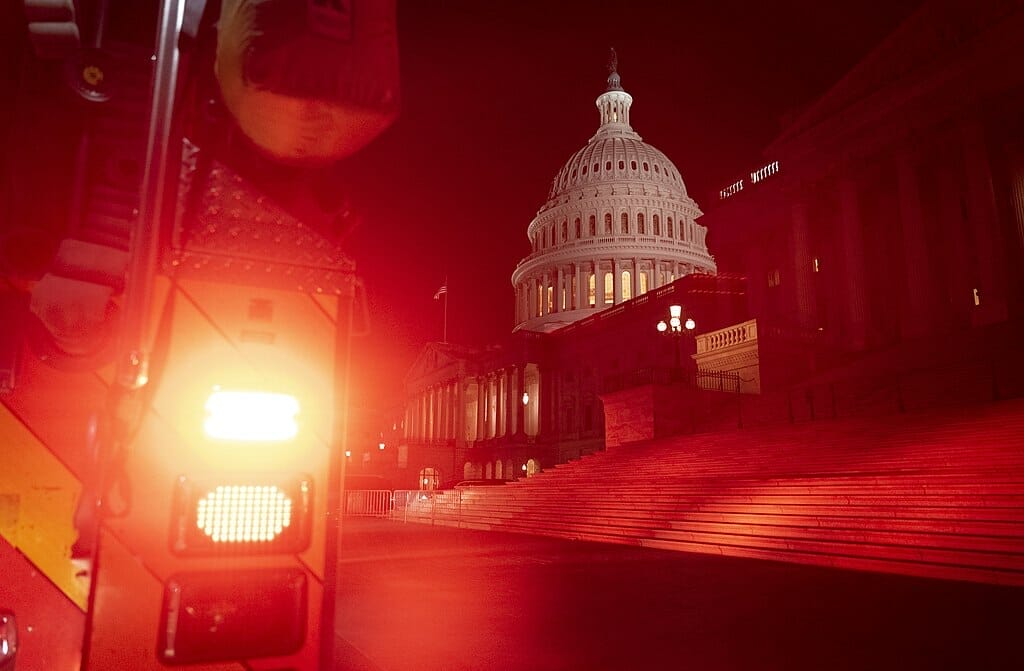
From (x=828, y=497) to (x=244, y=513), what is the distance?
12.9 meters

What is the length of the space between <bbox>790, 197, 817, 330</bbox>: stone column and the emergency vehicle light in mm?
33375

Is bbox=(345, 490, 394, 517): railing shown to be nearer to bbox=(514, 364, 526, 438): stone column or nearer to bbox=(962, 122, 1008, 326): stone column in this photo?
bbox=(962, 122, 1008, 326): stone column

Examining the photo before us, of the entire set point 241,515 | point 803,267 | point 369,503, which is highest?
point 803,267

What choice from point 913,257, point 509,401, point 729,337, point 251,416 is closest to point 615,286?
point 509,401

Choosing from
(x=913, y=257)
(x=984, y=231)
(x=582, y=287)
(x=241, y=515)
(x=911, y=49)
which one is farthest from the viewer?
(x=582, y=287)

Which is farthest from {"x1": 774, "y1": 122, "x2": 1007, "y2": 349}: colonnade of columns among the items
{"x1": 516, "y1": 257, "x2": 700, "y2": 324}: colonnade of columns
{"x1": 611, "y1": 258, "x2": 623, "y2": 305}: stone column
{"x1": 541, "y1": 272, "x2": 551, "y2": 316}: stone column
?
{"x1": 541, "y1": 272, "x2": 551, "y2": 316}: stone column

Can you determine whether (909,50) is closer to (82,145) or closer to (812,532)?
(812,532)

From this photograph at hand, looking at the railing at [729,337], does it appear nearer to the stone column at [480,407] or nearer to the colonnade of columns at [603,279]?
the stone column at [480,407]

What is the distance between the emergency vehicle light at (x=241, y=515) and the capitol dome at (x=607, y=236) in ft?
254

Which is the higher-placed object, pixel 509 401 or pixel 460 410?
pixel 509 401

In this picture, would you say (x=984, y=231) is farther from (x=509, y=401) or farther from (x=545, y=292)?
(x=545, y=292)

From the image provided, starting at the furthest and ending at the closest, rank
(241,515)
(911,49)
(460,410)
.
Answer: (460,410) < (911,49) < (241,515)

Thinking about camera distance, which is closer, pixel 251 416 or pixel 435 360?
pixel 251 416

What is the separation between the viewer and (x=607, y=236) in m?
82.9
